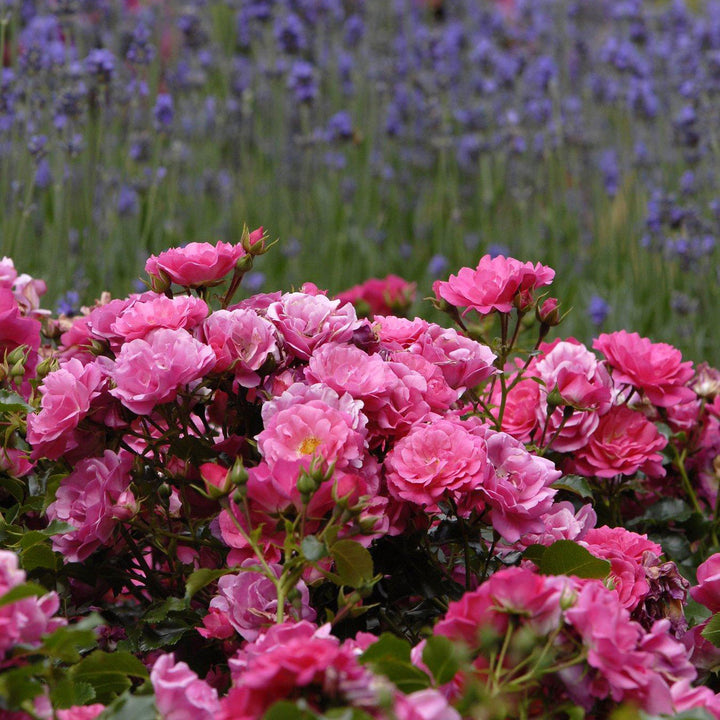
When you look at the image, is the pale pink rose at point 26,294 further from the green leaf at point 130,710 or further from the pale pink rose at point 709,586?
the pale pink rose at point 709,586

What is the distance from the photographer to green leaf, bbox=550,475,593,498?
144cm

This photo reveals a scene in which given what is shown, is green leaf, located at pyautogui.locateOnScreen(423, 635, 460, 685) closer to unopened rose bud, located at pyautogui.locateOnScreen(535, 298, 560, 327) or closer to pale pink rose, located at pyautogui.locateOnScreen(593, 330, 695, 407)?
unopened rose bud, located at pyautogui.locateOnScreen(535, 298, 560, 327)

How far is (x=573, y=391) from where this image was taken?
1440 mm

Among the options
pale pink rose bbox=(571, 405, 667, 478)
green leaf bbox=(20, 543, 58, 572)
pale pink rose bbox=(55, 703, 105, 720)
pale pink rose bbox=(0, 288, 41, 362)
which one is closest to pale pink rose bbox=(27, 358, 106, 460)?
green leaf bbox=(20, 543, 58, 572)

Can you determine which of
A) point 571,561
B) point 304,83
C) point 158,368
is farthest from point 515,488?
point 304,83

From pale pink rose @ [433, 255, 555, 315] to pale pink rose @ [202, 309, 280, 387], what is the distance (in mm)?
272

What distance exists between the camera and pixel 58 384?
124 cm

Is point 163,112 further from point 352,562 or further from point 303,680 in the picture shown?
point 303,680

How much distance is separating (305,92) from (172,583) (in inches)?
101

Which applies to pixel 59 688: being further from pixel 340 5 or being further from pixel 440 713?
pixel 340 5

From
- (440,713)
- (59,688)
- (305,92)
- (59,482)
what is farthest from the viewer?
(305,92)

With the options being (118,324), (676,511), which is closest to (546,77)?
(676,511)

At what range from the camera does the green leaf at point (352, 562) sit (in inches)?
42.0

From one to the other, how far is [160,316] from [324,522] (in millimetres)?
323
